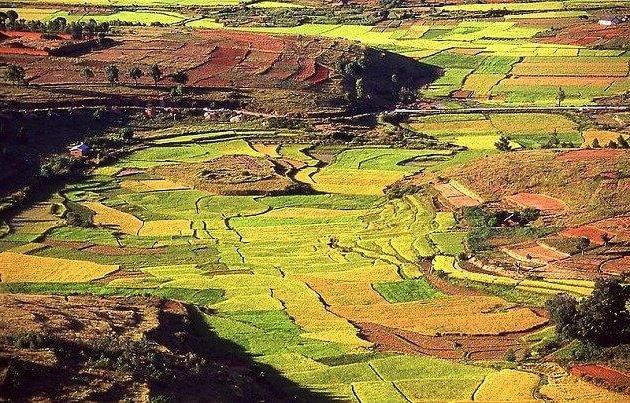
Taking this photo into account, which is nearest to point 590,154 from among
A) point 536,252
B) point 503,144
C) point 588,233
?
point 503,144

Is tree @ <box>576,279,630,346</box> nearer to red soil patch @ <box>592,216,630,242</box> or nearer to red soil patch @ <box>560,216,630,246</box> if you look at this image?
red soil patch @ <box>560,216,630,246</box>

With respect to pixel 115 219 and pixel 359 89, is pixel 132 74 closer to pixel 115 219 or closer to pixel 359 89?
pixel 359 89

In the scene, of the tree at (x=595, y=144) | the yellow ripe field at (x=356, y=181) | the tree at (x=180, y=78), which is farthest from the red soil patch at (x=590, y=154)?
A: the tree at (x=180, y=78)

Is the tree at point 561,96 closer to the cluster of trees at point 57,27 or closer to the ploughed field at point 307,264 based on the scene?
the ploughed field at point 307,264

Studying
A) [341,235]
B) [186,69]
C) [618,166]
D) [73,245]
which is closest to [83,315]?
[73,245]

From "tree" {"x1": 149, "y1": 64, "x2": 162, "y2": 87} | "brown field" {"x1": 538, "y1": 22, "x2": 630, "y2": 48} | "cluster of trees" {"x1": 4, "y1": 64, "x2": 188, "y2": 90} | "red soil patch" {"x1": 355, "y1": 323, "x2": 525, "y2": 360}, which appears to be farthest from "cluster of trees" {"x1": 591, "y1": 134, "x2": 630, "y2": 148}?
"brown field" {"x1": 538, "y1": 22, "x2": 630, "y2": 48}

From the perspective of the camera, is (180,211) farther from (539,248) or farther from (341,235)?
(539,248)
